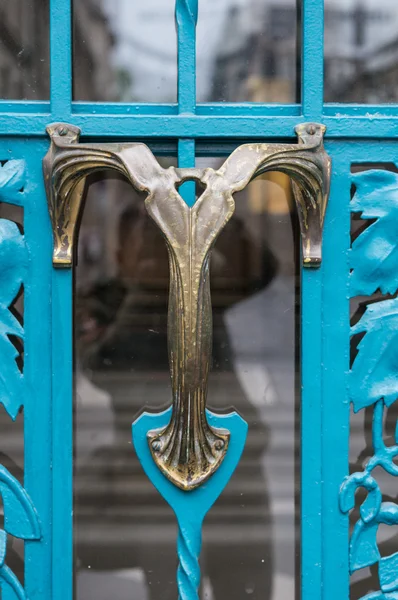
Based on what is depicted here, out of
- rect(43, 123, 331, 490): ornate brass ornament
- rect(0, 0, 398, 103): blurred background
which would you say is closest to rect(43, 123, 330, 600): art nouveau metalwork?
rect(43, 123, 331, 490): ornate brass ornament

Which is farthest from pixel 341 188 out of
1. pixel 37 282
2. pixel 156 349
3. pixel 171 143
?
pixel 37 282

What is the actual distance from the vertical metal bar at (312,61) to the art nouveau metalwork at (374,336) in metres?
0.14

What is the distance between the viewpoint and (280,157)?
1188 millimetres

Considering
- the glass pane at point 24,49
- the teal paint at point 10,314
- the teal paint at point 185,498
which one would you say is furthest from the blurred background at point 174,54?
the teal paint at point 185,498

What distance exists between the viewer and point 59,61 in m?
1.25

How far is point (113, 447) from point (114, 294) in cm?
27

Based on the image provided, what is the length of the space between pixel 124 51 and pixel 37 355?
55 cm

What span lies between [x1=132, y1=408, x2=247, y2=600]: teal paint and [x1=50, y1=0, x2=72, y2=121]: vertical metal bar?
534 mm

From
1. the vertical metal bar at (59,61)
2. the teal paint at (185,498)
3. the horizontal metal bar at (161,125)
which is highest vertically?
the vertical metal bar at (59,61)

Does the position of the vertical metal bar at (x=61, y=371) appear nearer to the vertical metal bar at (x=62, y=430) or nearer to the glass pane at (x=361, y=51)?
the vertical metal bar at (x=62, y=430)

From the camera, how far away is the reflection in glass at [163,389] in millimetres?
1297

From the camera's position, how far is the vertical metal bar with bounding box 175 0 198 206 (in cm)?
124

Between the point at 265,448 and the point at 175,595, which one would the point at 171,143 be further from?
the point at 175,595

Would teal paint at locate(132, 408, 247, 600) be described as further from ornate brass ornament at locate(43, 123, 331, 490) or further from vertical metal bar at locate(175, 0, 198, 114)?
vertical metal bar at locate(175, 0, 198, 114)
